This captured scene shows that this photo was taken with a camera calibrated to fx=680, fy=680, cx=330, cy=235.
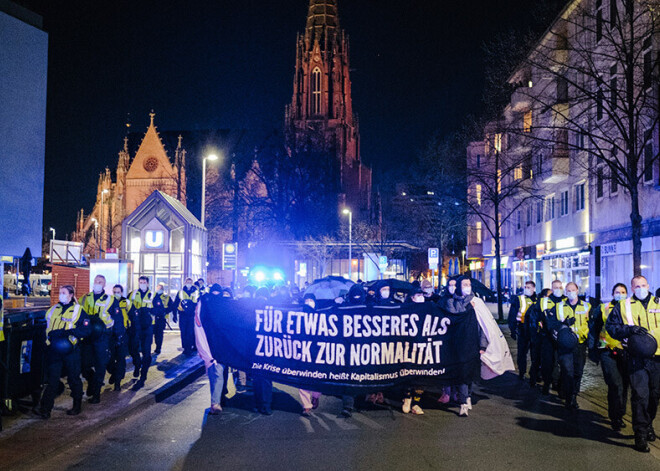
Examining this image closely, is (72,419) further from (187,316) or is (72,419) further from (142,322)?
(187,316)

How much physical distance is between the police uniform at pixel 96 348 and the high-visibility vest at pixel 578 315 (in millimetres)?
7010

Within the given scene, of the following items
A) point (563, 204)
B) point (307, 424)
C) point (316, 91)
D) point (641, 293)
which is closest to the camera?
point (641, 293)

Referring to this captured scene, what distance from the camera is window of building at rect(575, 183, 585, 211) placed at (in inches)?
1251

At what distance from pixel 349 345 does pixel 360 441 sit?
1638 mm

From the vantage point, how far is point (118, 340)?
11.0 meters

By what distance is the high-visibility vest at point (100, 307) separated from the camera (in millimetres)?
10312

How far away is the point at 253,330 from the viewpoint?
9688 mm

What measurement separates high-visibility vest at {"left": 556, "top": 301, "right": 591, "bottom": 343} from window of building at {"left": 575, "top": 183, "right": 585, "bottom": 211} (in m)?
22.5

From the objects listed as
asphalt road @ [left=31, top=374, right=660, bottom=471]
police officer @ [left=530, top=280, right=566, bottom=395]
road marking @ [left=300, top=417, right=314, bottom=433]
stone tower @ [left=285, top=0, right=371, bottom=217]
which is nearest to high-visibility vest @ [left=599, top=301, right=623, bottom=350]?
asphalt road @ [left=31, top=374, right=660, bottom=471]

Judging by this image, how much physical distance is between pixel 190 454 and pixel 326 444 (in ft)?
5.10

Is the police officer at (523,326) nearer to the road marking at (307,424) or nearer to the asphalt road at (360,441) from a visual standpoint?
the asphalt road at (360,441)

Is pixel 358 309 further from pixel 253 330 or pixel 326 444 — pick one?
pixel 326 444

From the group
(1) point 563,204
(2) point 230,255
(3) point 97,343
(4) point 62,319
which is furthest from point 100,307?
(1) point 563,204

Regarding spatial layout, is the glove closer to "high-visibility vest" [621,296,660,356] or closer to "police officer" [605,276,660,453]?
"police officer" [605,276,660,453]
